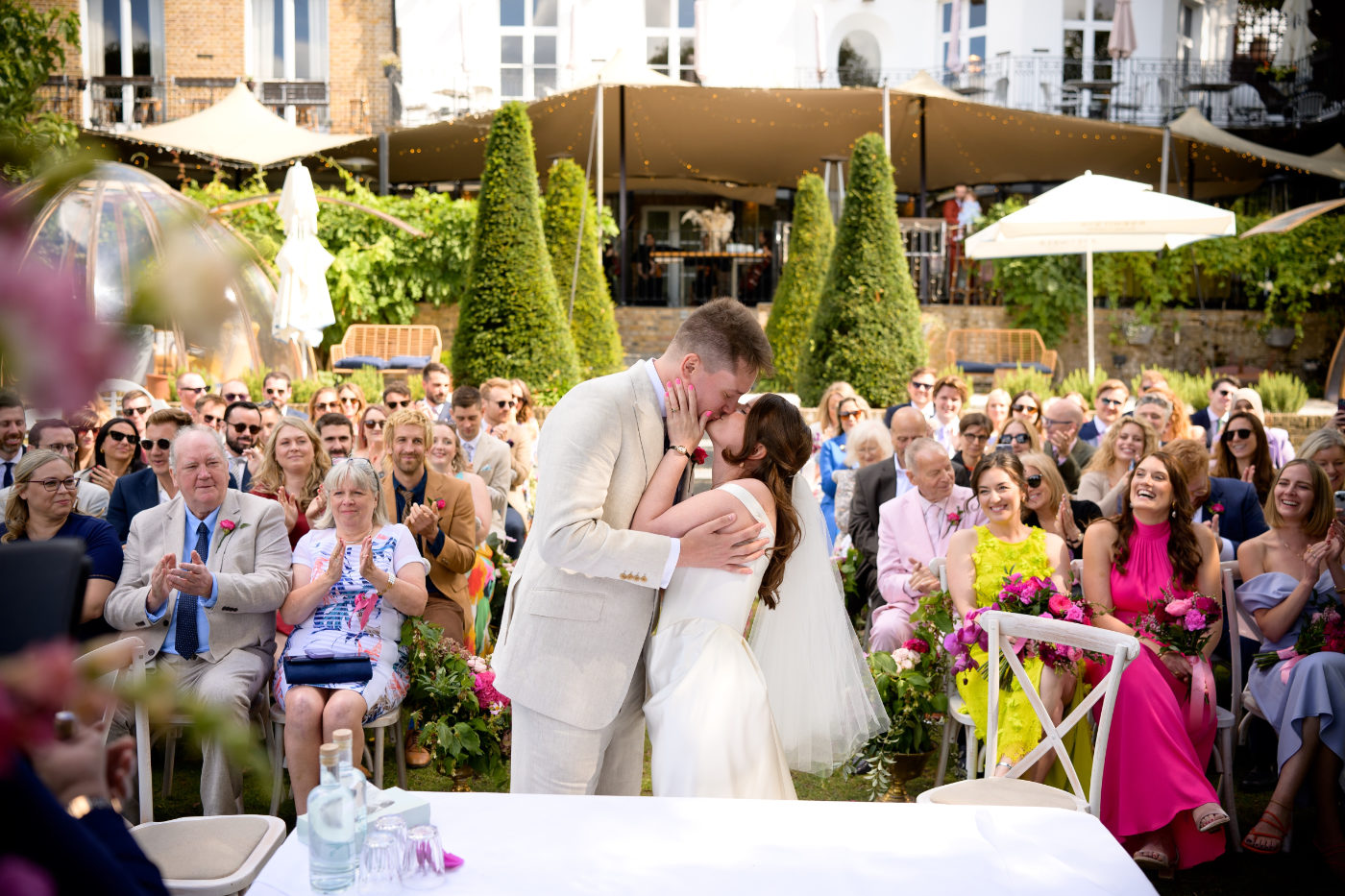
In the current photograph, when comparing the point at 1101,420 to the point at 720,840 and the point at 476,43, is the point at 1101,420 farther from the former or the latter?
the point at 476,43

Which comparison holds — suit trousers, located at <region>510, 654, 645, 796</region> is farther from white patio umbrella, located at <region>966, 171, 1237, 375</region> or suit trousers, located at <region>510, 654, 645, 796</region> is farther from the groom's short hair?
white patio umbrella, located at <region>966, 171, 1237, 375</region>

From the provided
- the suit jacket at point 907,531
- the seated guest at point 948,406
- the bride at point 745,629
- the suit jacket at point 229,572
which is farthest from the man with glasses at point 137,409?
the seated guest at point 948,406

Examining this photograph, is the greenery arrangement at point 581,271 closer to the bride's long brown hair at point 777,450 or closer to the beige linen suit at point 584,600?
the bride's long brown hair at point 777,450

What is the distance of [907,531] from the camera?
5.74 metres

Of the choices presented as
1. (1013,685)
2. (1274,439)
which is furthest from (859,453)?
(1274,439)

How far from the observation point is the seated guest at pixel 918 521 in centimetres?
562

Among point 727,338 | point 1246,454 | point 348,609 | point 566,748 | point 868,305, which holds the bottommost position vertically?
point 566,748

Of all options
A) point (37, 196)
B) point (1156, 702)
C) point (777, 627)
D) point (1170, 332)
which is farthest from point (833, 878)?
point (1170, 332)

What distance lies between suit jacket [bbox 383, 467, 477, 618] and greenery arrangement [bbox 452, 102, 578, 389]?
6.32m

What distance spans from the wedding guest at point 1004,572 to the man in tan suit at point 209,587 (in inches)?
112

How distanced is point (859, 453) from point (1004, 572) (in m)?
2.20

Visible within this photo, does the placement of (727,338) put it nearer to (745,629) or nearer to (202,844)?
(745,629)

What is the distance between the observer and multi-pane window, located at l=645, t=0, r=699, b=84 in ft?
75.4

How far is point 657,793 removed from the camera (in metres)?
3.27
